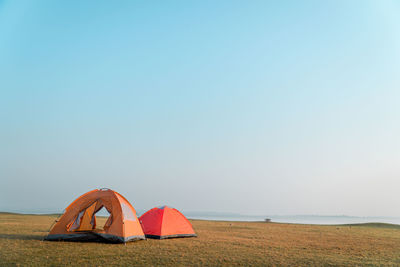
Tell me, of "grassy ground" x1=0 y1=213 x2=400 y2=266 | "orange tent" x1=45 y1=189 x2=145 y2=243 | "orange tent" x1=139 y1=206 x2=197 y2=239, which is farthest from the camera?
"orange tent" x1=139 y1=206 x2=197 y2=239

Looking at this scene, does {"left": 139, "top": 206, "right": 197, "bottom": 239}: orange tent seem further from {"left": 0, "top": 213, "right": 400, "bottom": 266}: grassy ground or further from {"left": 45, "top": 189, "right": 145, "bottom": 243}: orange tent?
{"left": 0, "top": 213, "right": 400, "bottom": 266}: grassy ground

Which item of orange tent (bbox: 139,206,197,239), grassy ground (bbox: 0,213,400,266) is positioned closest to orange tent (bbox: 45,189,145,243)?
grassy ground (bbox: 0,213,400,266)

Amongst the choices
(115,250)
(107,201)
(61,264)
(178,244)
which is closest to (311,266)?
(178,244)

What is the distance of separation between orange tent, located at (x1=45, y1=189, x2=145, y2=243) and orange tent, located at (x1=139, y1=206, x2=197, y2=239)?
113 centimetres

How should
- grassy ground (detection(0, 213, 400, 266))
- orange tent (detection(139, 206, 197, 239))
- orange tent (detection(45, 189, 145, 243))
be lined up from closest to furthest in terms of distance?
1. grassy ground (detection(0, 213, 400, 266))
2. orange tent (detection(45, 189, 145, 243))
3. orange tent (detection(139, 206, 197, 239))

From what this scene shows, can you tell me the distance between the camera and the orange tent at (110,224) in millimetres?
13133

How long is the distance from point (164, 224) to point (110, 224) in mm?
2791

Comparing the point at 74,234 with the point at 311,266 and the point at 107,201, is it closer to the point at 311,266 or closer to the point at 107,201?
the point at 107,201

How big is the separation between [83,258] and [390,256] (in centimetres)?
1193

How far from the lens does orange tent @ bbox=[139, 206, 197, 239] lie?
1524cm

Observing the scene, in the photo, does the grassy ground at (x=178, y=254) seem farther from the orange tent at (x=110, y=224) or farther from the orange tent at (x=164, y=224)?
the orange tent at (x=164, y=224)

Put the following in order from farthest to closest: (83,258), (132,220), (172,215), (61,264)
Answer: (172,215)
(132,220)
(83,258)
(61,264)

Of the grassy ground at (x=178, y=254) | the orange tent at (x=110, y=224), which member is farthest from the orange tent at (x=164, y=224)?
the grassy ground at (x=178, y=254)

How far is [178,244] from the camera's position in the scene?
1323 centimetres
